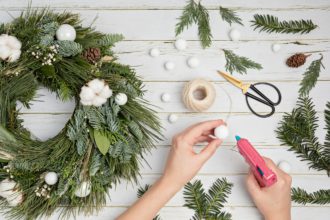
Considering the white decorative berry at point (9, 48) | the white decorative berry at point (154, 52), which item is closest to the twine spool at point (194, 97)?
the white decorative berry at point (154, 52)

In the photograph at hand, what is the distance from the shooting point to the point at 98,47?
141cm

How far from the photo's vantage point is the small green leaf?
1.33 m

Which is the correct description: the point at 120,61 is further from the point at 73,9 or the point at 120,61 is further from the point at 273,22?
the point at 273,22

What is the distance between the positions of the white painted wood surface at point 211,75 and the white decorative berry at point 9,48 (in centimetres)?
20

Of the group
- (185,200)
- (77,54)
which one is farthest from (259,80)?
(77,54)

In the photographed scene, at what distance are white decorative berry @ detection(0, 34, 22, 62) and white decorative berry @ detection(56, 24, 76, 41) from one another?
0.13 m

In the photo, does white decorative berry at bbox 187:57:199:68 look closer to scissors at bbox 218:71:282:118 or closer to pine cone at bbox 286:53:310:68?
scissors at bbox 218:71:282:118

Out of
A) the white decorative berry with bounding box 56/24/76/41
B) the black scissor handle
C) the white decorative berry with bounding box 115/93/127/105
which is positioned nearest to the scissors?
the black scissor handle

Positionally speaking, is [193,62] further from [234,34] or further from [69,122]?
[69,122]

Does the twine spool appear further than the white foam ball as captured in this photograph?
Yes

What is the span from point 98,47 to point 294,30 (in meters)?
0.67

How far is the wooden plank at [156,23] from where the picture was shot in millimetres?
1512

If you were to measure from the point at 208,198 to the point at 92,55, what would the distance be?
607mm

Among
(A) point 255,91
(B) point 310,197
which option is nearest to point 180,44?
(A) point 255,91
